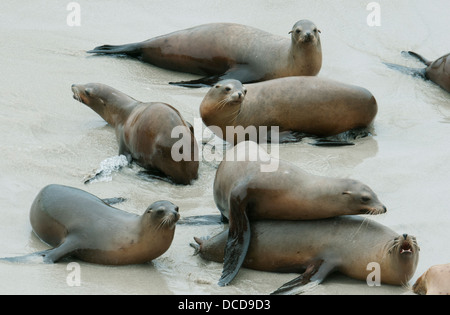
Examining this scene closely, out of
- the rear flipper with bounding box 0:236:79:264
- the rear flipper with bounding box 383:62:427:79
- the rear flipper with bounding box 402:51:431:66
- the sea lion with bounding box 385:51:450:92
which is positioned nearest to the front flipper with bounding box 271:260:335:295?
the rear flipper with bounding box 0:236:79:264

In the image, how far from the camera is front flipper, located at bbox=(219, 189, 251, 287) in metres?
4.95

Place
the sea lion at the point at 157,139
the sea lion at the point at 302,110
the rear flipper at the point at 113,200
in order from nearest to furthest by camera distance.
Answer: the rear flipper at the point at 113,200
the sea lion at the point at 157,139
the sea lion at the point at 302,110

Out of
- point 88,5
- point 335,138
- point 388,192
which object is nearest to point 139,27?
point 88,5

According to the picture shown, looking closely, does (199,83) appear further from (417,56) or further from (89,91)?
(417,56)

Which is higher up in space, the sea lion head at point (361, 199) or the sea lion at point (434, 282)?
the sea lion head at point (361, 199)

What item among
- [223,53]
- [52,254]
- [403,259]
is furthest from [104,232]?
[223,53]

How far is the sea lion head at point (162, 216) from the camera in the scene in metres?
4.99

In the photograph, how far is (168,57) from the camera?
881 cm

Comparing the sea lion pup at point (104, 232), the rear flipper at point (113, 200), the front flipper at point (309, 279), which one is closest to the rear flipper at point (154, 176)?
the rear flipper at point (113, 200)

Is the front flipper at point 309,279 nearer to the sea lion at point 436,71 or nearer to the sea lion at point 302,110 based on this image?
the sea lion at point 302,110

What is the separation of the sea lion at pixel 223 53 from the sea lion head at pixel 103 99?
103 centimetres

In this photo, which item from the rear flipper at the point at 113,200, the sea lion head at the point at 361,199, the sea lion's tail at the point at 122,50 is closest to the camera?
the sea lion head at the point at 361,199

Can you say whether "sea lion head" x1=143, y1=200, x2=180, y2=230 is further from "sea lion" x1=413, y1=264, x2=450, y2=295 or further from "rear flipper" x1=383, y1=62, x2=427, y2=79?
"rear flipper" x1=383, y1=62, x2=427, y2=79

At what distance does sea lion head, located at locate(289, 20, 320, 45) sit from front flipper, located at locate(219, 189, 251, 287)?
3190 mm
